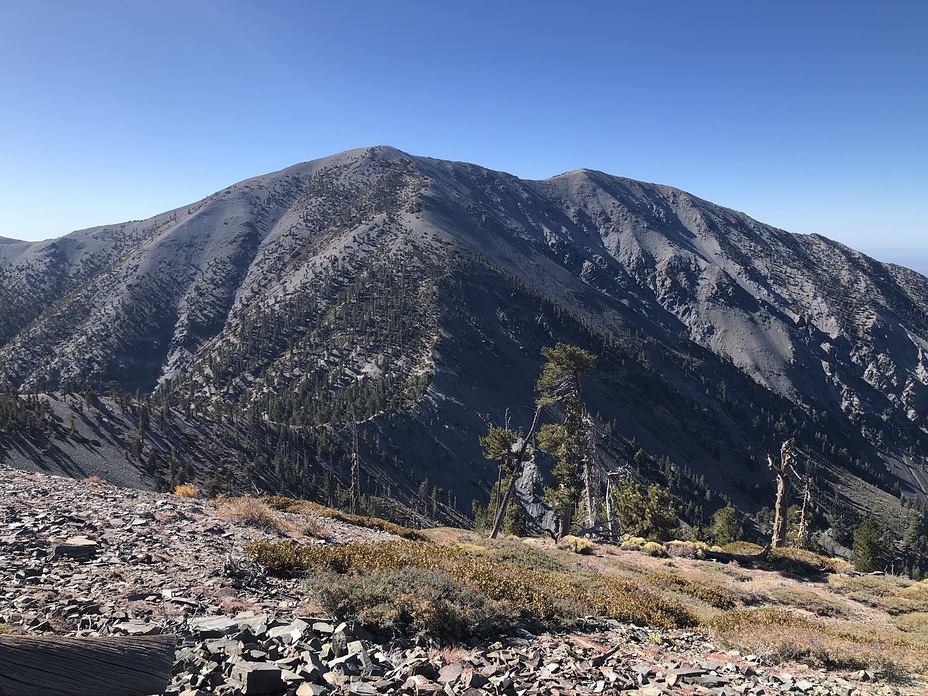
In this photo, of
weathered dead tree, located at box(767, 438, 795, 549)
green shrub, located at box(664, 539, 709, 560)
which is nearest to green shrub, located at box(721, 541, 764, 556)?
green shrub, located at box(664, 539, 709, 560)

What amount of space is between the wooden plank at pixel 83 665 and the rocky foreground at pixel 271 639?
175 centimetres

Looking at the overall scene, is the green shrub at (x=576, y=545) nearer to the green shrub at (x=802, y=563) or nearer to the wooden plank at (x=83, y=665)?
the green shrub at (x=802, y=563)

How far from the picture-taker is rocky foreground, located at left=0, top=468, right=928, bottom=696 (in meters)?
6.04

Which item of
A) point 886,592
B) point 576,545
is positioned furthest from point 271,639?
point 886,592

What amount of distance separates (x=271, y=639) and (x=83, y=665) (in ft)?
12.2

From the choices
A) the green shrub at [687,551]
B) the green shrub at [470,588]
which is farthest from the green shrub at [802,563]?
the green shrub at [470,588]

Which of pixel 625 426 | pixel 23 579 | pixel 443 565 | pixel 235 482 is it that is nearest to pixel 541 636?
pixel 443 565

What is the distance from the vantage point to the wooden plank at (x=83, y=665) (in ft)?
10.00

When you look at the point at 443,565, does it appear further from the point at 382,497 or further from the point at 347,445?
the point at 347,445

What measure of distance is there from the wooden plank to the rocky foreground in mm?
1746

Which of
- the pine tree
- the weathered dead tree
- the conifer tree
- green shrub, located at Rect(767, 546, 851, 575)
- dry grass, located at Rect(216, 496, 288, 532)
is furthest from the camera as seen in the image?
the pine tree

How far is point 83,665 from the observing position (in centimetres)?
341

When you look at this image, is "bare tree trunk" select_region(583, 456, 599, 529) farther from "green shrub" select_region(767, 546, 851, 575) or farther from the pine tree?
the pine tree

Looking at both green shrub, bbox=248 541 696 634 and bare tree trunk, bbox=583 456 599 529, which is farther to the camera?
bare tree trunk, bbox=583 456 599 529
